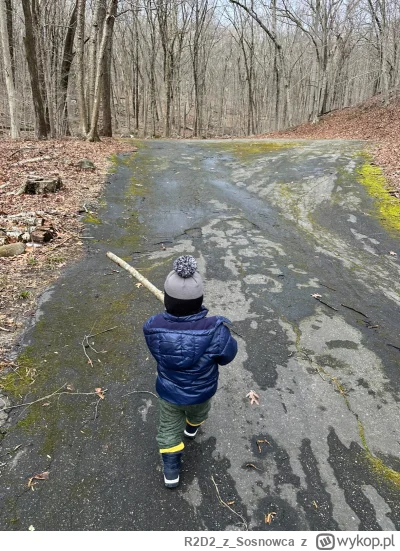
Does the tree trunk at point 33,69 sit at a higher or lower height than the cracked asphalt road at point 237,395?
higher

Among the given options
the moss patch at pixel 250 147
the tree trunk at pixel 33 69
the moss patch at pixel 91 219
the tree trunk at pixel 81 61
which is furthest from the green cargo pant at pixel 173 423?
the tree trunk at pixel 33 69

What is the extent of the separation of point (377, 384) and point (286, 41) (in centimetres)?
4861

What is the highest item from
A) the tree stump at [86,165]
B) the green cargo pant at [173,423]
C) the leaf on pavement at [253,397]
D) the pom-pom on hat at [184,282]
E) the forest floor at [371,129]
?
the forest floor at [371,129]

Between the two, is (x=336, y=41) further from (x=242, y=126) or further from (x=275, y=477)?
(x=275, y=477)

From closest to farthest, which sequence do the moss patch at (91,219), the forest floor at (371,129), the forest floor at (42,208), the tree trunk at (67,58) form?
the forest floor at (42,208) → the moss patch at (91,219) → the forest floor at (371,129) → the tree trunk at (67,58)

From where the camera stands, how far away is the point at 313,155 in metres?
13.9

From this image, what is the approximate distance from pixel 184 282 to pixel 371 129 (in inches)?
829

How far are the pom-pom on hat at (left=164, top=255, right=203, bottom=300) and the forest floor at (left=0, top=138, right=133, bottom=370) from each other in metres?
2.22

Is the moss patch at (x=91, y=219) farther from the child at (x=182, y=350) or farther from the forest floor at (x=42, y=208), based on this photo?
the child at (x=182, y=350)

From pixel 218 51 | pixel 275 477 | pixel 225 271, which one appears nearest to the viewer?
pixel 275 477

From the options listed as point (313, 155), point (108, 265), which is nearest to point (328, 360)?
point (108, 265)

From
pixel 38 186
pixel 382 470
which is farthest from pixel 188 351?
pixel 38 186

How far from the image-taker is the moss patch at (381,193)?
8034mm

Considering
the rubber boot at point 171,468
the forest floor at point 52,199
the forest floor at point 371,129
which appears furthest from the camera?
the forest floor at point 371,129
